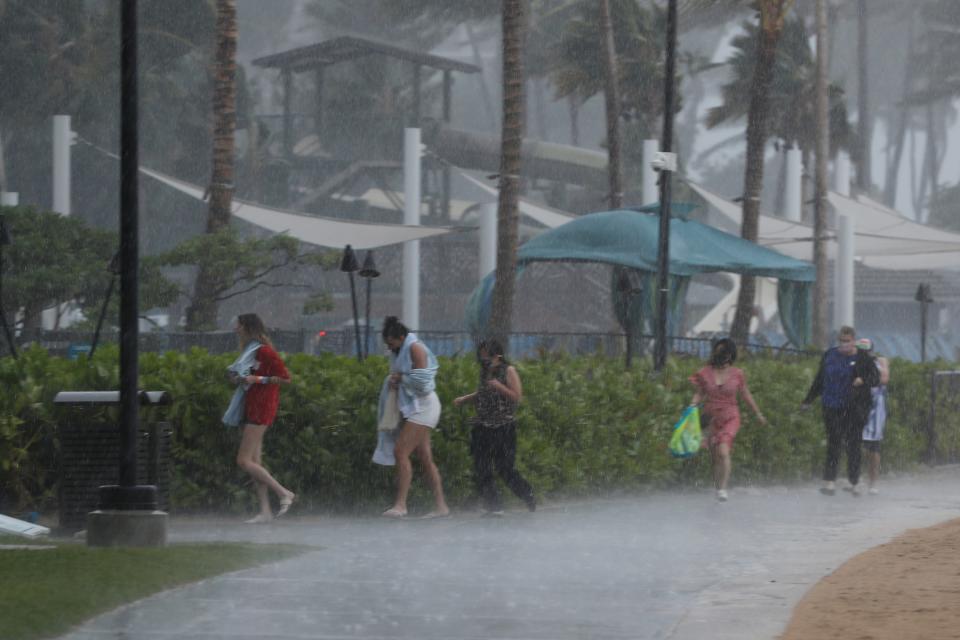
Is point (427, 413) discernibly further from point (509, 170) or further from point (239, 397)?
point (509, 170)

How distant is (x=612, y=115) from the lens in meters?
36.7

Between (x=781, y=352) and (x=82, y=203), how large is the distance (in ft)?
114

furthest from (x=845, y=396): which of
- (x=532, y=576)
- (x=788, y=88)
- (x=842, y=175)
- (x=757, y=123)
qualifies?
(x=842, y=175)

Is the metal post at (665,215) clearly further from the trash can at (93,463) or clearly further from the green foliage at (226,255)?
the trash can at (93,463)

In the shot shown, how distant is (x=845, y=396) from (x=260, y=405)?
23.9 feet

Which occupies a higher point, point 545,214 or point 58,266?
point 545,214

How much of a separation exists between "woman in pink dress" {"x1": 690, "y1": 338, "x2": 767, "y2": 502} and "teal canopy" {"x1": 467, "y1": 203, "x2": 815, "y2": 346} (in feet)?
29.2

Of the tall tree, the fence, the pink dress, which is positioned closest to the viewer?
the pink dress

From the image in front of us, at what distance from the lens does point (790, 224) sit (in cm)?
4344

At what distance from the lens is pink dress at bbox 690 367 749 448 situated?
1703cm

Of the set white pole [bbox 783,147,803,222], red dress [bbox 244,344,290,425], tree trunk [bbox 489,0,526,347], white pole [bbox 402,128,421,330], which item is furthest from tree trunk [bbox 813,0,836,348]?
red dress [bbox 244,344,290,425]

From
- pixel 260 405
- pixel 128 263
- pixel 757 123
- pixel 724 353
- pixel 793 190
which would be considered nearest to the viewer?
pixel 128 263

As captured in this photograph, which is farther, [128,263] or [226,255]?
[226,255]

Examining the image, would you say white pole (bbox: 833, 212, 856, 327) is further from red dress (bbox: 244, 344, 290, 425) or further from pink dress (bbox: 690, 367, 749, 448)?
red dress (bbox: 244, 344, 290, 425)
